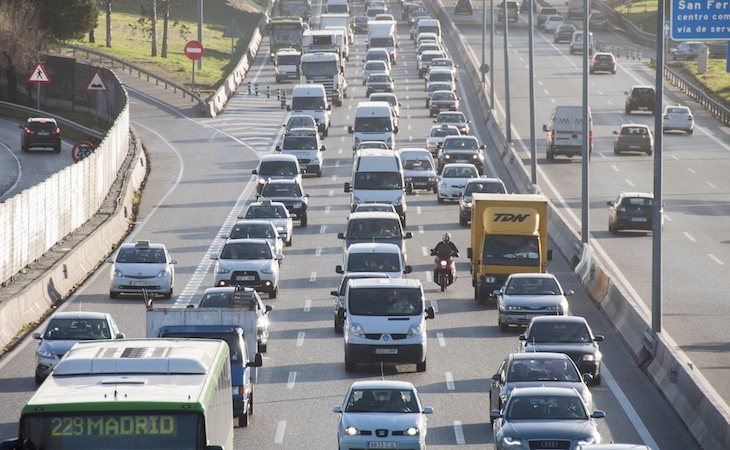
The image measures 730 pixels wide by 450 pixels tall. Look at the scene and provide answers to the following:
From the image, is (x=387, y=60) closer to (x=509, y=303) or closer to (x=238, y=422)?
(x=509, y=303)

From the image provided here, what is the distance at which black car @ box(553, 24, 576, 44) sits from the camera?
130 metres

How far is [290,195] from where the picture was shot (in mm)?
56438

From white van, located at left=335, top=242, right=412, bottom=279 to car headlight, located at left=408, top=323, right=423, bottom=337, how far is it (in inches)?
286

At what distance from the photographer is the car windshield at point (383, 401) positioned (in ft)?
84.2

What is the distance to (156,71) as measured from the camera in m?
103

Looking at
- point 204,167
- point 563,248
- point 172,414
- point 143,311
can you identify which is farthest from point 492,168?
point 172,414

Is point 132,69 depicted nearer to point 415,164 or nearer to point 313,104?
point 313,104

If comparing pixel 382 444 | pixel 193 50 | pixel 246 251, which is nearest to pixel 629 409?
pixel 382 444

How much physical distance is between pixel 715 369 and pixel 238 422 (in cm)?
1056

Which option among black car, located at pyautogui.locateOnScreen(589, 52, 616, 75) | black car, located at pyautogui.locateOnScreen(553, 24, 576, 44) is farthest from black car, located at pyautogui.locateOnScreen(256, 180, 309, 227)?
black car, located at pyautogui.locateOnScreen(553, 24, 576, 44)

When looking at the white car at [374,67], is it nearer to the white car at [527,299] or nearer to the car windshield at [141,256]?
the car windshield at [141,256]

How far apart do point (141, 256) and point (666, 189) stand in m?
28.8

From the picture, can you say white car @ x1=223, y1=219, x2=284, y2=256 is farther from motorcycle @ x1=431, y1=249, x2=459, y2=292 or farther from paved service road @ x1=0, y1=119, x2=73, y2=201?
paved service road @ x1=0, y1=119, x2=73, y2=201

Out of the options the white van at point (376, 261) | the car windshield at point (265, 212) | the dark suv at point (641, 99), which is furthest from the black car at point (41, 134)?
the white van at point (376, 261)
